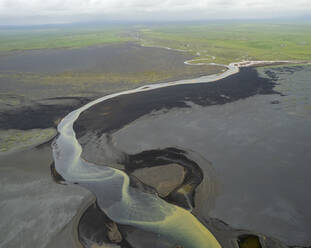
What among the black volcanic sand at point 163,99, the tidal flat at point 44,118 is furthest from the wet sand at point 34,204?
the black volcanic sand at point 163,99

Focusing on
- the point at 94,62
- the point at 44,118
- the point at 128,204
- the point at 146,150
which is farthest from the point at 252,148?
the point at 94,62

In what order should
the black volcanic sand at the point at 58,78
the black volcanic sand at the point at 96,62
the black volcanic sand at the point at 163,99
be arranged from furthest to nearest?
1. the black volcanic sand at the point at 96,62
2. the black volcanic sand at the point at 58,78
3. the black volcanic sand at the point at 163,99

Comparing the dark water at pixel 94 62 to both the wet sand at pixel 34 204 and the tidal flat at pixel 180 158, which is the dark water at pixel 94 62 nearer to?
the tidal flat at pixel 180 158

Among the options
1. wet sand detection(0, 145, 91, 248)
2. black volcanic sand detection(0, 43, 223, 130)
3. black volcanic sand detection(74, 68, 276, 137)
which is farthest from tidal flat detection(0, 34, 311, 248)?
black volcanic sand detection(0, 43, 223, 130)

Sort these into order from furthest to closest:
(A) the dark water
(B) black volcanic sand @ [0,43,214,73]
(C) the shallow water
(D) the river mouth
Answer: (A) the dark water < (B) black volcanic sand @ [0,43,214,73] < (C) the shallow water < (D) the river mouth

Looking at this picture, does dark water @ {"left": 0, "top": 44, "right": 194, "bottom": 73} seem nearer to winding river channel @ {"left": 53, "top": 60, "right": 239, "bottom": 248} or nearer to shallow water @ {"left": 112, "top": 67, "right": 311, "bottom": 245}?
shallow water @ {"left": 112, "top": 67, "right": 311, "bottom": 245}

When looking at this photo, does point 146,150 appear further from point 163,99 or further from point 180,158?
point 163,99

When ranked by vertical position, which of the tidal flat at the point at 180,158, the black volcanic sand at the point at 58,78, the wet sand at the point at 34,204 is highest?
the black volcanic sand at the point at 58,78
